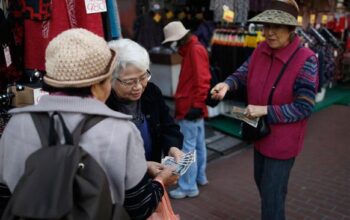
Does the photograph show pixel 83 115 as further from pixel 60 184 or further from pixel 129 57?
pixel 129 57

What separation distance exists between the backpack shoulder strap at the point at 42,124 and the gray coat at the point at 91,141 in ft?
0.05

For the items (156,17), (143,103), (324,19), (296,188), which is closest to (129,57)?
(143,103)

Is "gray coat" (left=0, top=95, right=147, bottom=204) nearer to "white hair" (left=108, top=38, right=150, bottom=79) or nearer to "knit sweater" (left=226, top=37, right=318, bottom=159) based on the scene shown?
"white hair" (left=108, top=38, right=150, bottom=79)

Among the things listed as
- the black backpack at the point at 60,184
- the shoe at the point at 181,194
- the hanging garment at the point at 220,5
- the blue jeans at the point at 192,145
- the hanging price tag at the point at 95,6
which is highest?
the hanging price tag at the point at 95,6

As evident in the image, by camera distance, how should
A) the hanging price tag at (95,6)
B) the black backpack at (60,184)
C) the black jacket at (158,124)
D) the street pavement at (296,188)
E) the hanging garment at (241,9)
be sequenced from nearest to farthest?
the black backpack at (60,184)
the black jacket at (158,124)
the hanging price tag at (95,6)
the street pavement at (296,188)
the hanging garment at (241,9)

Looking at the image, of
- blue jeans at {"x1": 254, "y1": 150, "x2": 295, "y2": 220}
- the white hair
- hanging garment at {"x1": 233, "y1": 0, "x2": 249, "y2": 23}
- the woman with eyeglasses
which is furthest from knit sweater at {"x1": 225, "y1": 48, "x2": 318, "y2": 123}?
hanging garment at {"x1": 233, "y1": 0, "x2": 249, "y2": 23}

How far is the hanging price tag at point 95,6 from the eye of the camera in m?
2.43

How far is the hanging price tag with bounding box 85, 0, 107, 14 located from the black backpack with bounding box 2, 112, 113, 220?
1.26 meters

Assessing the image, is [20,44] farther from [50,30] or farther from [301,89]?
[301,89]

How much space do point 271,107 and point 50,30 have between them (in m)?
1.57

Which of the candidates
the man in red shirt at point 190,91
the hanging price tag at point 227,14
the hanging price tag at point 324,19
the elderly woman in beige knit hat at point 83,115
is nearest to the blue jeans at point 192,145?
the man in red shirt at point 190,91

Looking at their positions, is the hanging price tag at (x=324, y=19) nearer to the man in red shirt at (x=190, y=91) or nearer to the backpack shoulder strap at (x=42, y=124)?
the man in red shirt at (x=190, y=91)

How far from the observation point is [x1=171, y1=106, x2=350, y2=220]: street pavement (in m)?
3.83

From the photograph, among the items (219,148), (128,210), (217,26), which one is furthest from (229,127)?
(128,210)
